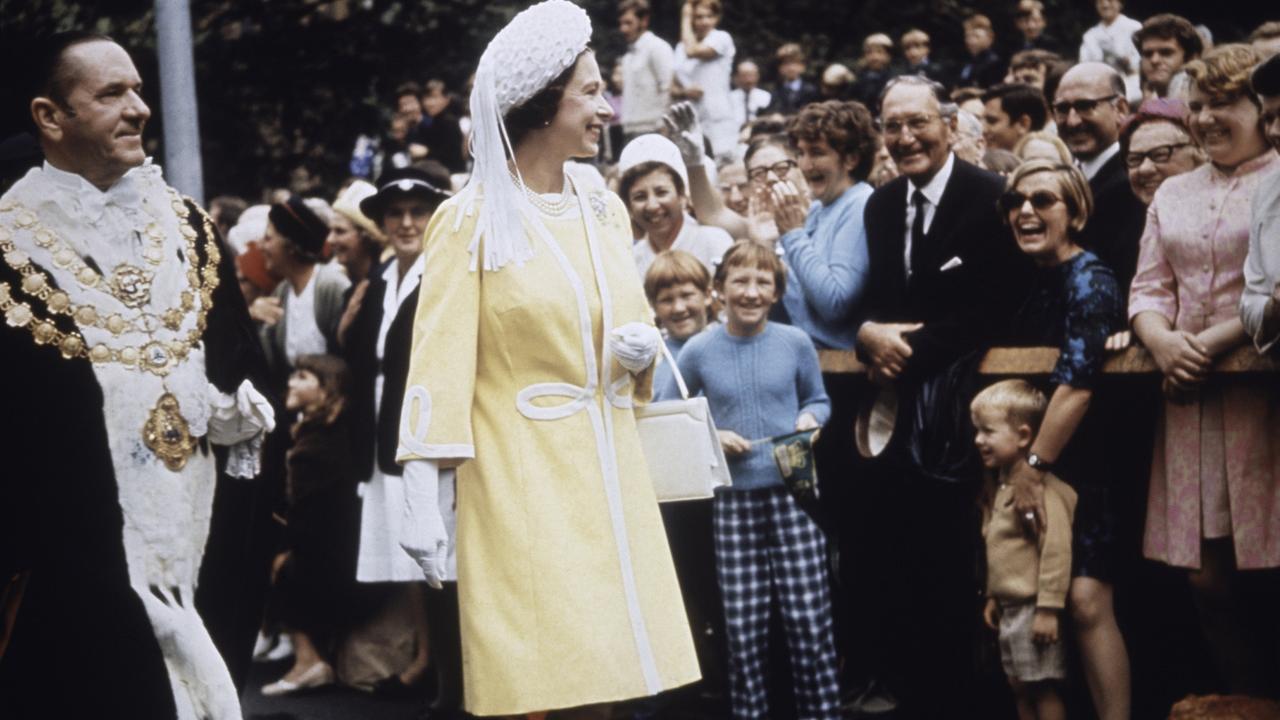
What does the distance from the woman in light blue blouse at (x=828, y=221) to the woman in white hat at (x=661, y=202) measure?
395 mm

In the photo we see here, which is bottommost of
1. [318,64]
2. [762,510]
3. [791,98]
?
[762,510]

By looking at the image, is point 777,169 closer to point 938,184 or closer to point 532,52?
point 938,184

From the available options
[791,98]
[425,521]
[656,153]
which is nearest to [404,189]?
[656,153]

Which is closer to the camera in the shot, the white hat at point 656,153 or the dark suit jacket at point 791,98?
the white hat at point 656,153

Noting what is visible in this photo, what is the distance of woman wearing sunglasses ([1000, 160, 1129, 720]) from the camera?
225 inches

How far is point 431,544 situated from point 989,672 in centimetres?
263

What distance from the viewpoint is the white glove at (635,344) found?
14.9 ft

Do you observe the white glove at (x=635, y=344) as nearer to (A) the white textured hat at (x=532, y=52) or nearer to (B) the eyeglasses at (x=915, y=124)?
(A) the white textured hat at (x=532, y=52)

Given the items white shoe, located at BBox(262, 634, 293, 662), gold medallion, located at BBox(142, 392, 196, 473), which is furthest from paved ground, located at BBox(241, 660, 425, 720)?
gold medallion, located at BBox(142, 392, 196, 473)

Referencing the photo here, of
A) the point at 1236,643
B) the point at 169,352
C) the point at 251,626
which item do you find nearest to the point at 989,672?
the point at 1236,643

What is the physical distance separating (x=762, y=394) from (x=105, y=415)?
260 cm

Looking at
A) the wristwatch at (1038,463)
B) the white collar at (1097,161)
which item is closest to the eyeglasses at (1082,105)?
the white collar at (1097,161)

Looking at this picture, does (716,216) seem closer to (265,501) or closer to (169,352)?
(265,501)

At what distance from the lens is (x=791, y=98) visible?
15750 millimetres
